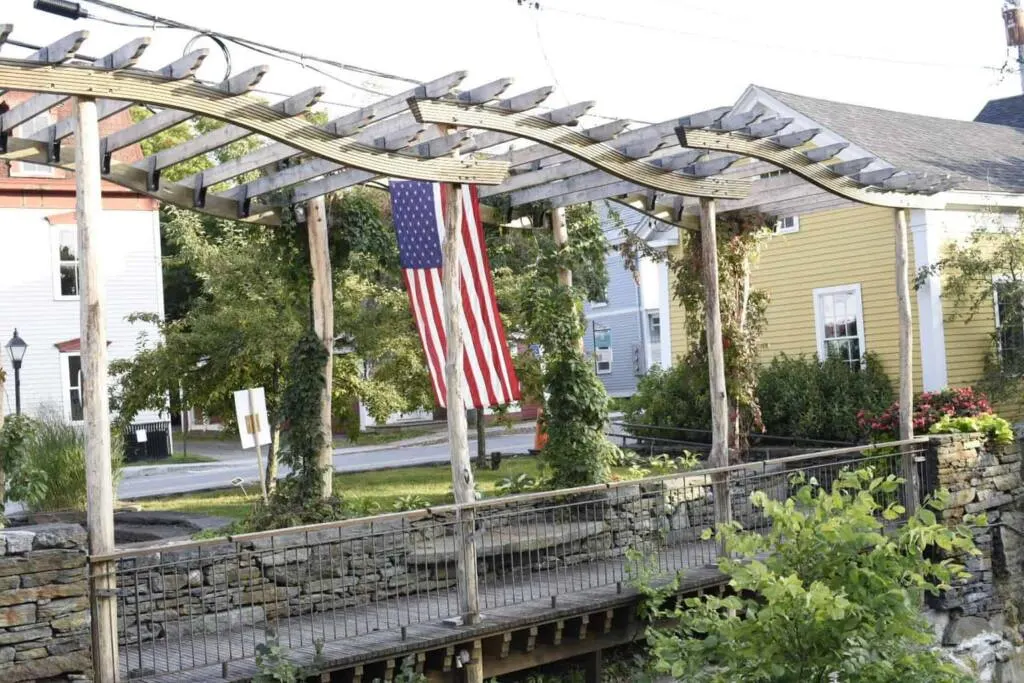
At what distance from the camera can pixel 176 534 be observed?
10938mm

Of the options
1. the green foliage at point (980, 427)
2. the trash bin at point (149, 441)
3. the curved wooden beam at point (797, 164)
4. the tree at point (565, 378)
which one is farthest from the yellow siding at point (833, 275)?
the trash bin at point (149, 441)

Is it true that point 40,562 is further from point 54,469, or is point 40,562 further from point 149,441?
point 149,441

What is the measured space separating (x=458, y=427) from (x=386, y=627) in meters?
1.55

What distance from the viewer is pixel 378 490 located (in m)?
13.7

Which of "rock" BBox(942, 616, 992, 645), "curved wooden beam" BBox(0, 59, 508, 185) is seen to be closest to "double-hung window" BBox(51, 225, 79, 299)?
"curved wooden beam" BBox(0, 59, 508, 185)

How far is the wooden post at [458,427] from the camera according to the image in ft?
28.1

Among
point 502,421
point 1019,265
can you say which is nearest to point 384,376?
point 502,421

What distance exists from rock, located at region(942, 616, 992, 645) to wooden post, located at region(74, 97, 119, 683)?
8533 millimetres

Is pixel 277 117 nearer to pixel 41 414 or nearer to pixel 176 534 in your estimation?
pixel 176 534

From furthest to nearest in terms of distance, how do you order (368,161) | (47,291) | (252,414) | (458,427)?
(47,291) < (252,414) < (458,427) < (368,161)

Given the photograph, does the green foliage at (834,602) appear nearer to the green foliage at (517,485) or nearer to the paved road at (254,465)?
the green foliage at (517,485)

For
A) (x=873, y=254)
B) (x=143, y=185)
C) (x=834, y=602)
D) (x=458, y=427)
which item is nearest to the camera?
(x=834, y=602)

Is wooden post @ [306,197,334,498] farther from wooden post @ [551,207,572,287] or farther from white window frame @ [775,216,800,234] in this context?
white window frame @ [775,216,800,234]

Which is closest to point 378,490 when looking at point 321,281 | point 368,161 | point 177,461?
point 321,281
